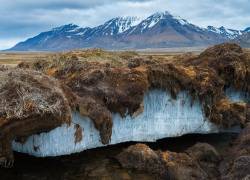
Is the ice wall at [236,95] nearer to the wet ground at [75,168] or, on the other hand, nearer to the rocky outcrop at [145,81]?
the rocky outcrop at [145,81]

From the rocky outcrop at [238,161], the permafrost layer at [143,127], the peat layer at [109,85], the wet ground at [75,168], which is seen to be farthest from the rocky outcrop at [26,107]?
the rocky outcrop at [238,161]

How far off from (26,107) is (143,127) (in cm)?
1056

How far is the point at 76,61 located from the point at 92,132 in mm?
5322

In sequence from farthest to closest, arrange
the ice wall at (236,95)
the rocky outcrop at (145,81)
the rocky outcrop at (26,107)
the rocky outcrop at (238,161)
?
the ice wall at (236,95) → the rocky outcrop at (145,81) → the rocky outcrop at (238,161) → the rocky outcrop at (26,107)

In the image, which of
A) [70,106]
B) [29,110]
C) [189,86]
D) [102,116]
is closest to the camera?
[29,110]

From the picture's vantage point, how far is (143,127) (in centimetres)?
2877

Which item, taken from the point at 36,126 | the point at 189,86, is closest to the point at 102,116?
the point at 36,126

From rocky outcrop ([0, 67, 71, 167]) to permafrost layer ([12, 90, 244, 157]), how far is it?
2.04m

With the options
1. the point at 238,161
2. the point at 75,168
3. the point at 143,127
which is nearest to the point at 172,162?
the point at 238,161

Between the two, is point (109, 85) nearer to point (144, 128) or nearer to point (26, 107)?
point (144, 128)

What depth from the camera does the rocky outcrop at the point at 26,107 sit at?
1988 cm

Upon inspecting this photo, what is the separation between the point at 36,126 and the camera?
68.2ft

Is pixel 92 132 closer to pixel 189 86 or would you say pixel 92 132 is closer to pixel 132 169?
pixel 132 169

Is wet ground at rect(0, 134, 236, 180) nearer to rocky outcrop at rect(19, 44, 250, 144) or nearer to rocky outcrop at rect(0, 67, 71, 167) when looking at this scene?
rocky outcrop at rect(19, 44, 250, 144)
